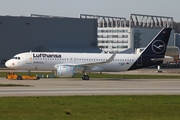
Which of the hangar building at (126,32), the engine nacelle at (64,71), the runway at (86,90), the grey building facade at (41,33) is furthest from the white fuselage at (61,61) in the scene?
the hangar building at (126,32)

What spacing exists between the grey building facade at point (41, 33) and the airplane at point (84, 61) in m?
41.6

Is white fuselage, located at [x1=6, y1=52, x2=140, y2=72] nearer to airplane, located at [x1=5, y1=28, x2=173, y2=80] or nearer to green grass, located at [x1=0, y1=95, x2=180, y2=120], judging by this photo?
airplane, located at [x1=5, y1=28, x2=173, y2=80]

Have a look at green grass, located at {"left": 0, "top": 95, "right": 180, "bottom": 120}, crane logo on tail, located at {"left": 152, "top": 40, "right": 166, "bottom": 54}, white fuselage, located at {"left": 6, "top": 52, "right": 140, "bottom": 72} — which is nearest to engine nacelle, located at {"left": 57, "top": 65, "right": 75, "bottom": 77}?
white fuselage, located at {"left": 6, "top": 52, "right": 140, "bottom": 72}

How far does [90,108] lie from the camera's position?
78.6ft

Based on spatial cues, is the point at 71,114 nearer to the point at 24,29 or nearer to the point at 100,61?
the point at 100,61

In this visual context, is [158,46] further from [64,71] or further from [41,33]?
[41,33]

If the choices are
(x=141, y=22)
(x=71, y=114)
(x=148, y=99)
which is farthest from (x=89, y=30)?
(x=71, y=114)

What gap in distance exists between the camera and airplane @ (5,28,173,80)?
176ft

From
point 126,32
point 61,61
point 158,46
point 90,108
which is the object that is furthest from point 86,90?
point 126,32

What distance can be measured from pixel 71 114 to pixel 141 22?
149347 mm

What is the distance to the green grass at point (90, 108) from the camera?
68.3ft

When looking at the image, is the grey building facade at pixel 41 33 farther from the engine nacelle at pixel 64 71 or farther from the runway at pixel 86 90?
the runway at pixel 86 90

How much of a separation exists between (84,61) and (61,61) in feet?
9.43

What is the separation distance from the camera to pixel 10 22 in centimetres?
9656
